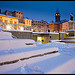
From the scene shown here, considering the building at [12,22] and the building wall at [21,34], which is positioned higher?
the building at [12,22]

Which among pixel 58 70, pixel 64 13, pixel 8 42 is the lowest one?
pixel 58 70

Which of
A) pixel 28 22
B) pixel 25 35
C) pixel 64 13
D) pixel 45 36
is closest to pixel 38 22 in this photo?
pixel 28 22

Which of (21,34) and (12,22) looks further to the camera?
(12,22)

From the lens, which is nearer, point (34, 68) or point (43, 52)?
point (34, 68)

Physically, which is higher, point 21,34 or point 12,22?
point 12,22

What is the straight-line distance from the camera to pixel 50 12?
5477 inches

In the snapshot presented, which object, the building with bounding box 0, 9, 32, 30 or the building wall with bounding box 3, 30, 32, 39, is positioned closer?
the building wall with bounding box 3, 30, 32, 39

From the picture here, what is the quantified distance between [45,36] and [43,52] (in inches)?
572

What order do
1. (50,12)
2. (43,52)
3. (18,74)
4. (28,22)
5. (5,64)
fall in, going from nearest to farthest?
(18,74) < (5,64) < (43,52) < (28,22) < (50,12)

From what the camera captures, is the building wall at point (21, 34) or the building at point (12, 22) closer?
the building wall at point (21, 34)

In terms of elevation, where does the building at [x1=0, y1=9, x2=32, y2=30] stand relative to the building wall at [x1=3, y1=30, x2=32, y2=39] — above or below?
above

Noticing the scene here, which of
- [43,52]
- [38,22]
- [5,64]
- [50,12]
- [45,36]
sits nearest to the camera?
[5,64]

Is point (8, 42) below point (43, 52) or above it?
above

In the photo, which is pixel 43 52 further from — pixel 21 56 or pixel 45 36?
pixel 45 36
